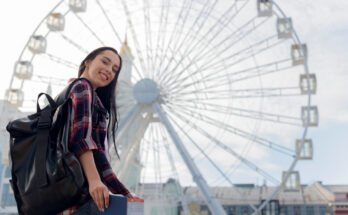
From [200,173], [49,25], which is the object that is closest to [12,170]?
[200,173]

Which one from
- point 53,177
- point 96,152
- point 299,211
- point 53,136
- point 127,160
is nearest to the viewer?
point 53,177

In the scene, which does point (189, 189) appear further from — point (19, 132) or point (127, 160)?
point (19, 132)

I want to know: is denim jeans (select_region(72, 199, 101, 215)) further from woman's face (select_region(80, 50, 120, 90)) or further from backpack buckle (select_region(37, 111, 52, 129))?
woman's face (select_region(80, 50, 120, 90))

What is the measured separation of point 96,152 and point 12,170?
1.16ft

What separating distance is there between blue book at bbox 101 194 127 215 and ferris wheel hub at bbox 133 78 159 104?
44.9ft

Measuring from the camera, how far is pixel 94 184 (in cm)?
154

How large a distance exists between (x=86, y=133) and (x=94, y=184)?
0.21 metres

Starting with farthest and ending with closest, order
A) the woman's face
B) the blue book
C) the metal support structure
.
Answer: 1. the metal support structure
2. the woman's face
3. the blue book

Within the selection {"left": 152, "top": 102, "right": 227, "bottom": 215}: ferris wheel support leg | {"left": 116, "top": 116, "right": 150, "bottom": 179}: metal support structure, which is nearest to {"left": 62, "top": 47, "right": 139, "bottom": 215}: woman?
{"left": 152, "top": 102, "right": 227, "bottom": 215}: ferris wheel support leg

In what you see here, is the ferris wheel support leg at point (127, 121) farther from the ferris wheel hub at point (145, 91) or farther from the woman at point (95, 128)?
the woman at point (95, 128)

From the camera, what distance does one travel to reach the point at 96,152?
70.6 inches

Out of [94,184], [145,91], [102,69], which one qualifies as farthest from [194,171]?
[94,184]

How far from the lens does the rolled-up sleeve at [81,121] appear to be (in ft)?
5.22

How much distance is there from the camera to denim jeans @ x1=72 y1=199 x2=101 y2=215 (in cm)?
157
